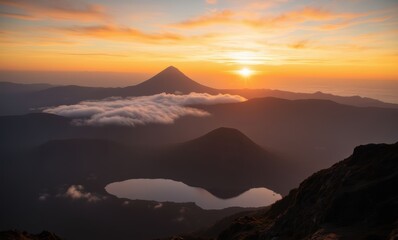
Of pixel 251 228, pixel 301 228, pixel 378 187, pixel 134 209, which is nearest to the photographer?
pixel 378 187

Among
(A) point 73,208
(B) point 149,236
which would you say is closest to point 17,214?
(A) point 73,208

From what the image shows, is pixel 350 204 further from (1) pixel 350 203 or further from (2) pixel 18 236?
(2) pixel 18 236

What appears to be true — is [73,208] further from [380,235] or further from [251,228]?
[380,235]

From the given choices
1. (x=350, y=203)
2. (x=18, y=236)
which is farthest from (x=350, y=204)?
(x=18, y=236)

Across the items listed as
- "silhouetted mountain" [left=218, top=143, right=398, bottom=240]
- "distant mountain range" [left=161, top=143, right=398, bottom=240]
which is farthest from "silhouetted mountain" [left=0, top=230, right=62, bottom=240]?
"silhouetted mountain" [left=218, top=143, right=398, bottom=240]

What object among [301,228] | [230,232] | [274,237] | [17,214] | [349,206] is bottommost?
[17,214]

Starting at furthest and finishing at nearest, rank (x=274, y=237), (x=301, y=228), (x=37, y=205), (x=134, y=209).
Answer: (x=37, y=205), (x=134, y=209), (x=274, y=237), (x=301, y=228)

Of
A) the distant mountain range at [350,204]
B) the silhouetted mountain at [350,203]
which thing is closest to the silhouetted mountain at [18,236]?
the distant mountain range at [350,204]

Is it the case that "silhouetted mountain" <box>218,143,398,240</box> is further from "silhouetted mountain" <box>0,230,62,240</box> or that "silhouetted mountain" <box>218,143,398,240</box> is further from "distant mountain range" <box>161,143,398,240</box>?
"silhouetted mountain" <box>0,230,62,240</box>
